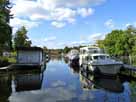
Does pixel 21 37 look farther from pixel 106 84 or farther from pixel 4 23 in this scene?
pixel 106 84

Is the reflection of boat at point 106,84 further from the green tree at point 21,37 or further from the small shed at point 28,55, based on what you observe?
the green tree at point 21,37

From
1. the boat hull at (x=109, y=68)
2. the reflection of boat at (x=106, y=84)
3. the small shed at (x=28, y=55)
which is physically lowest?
the reflection of boat at (x=106, y=84)

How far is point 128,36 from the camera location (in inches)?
3846

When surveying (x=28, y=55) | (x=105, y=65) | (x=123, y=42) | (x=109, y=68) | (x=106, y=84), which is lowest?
(x=106, y=84)

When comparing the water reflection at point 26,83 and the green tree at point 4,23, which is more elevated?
the green tree at point 4,23

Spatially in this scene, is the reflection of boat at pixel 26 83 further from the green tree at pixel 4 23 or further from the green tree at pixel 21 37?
the green tree at pixel 21 37

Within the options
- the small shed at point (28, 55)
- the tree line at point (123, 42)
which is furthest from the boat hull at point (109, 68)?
the tree line at point (123, 42)

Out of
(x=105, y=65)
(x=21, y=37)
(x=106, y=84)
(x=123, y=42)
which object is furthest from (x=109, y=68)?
(x=123, y=42)

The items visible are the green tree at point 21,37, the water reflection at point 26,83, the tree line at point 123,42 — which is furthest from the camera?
the tree line at point 123,42

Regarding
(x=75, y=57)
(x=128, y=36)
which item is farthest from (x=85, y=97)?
(x=128, y=36)

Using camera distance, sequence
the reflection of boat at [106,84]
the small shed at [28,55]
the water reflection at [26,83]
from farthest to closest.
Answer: the small shed at [28,55] < the water reflection at [26,83] < the reflection of boat at [106,84]

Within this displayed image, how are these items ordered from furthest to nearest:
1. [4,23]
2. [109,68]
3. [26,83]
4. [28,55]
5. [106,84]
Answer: [28,55]
[4,23]
[109,68]
[26,83]
[106,84]

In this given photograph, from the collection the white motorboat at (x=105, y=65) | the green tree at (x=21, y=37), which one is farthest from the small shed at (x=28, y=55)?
the green tree at (x=21, y=37)

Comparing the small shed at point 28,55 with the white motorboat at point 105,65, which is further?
the small shed at point 28,55
